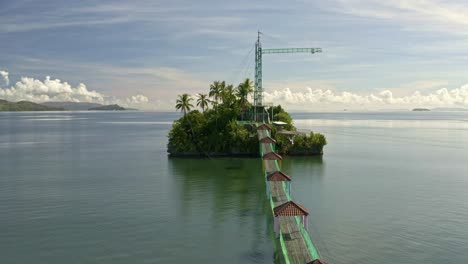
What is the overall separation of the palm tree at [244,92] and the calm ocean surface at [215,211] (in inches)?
1051

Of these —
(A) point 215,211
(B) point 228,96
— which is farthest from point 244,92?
(A) point 215,211

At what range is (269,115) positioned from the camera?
114 m

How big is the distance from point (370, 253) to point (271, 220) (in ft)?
44.5

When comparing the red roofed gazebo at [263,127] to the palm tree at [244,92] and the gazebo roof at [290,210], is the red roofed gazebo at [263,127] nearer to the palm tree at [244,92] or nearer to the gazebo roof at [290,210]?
the palm tree at [244,92]

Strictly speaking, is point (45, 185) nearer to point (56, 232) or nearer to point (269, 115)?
point (56, 232)

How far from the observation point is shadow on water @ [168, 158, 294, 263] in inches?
1528

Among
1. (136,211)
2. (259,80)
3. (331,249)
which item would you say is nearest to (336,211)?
(331,249)

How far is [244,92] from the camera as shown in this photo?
367ft

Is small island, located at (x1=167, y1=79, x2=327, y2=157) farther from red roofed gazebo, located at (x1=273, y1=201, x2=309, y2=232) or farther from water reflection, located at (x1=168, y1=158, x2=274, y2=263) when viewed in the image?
red roofed gazebo, located at (x1=273, y1=201, x2=309, y2=232)

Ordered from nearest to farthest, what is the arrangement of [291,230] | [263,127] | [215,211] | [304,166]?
[291,230]
[215,211]
[304,166]
[263,127]

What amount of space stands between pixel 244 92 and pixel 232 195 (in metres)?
58.1

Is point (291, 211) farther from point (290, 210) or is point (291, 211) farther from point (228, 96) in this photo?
point (228, 96)

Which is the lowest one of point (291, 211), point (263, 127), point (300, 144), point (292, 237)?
point (292, 237)

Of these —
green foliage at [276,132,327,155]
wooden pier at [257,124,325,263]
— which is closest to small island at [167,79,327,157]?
green foliage at [276,132,327,155]
